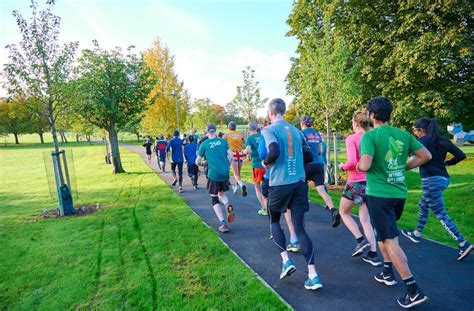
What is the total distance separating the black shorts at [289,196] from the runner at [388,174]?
744 mm

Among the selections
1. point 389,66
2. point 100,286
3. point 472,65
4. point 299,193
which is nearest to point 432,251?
point 299,193

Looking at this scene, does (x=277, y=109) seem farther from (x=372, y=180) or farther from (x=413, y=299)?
(x=413, y=299)

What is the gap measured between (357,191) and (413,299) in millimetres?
1459

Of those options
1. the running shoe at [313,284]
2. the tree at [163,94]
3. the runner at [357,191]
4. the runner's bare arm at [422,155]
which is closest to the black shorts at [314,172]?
the runner at [357,191]

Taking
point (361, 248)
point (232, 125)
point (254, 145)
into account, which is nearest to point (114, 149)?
point (232, 125)

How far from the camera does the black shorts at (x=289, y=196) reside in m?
3.46

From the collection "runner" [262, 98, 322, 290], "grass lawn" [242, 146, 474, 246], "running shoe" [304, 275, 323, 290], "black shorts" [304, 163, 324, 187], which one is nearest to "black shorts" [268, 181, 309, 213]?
"runner" [262, 98, 322, 290]

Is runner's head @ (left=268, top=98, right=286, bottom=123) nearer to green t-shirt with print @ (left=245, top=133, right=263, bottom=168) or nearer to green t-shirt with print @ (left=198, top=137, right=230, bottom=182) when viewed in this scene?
green t-shirt with print @ (left=198, top=137, right=230, bottom=182)

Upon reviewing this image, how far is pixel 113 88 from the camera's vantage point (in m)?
14.7

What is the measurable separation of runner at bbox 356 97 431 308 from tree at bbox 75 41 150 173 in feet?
43.4

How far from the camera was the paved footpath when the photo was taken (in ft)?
10.4

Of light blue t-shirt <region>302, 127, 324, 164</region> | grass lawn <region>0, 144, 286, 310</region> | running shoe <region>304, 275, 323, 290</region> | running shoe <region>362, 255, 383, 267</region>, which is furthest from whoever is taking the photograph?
light blue t-shirt <region>302, 127, 324, 164</region>

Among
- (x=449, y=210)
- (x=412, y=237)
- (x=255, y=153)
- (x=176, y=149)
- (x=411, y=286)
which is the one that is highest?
(x=255, y=153)

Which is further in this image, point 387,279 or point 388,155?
point 387,279
